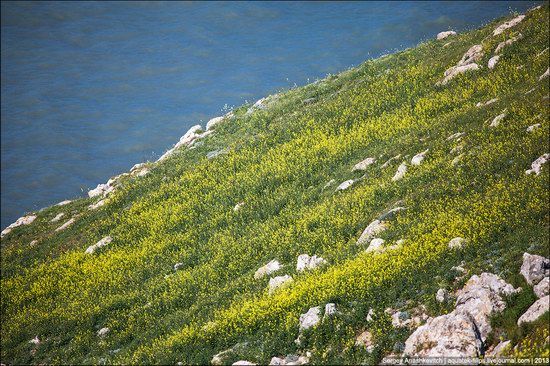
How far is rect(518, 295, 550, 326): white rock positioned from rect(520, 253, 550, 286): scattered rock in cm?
115

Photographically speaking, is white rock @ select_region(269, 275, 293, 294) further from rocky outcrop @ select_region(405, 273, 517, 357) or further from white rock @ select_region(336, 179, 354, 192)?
white rock @ select_region(336, 179, 354, 192)

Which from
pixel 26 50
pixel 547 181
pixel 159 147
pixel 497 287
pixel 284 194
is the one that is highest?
→ pixel 26 50

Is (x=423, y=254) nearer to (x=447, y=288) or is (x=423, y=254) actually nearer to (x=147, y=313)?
(x=447, y=288)

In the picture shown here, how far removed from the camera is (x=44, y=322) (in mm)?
33312

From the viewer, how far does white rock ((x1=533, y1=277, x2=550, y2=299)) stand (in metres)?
18.7

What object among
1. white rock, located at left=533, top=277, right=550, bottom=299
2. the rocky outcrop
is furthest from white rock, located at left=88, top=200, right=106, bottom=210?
white rock, located at left=533, top=277, right=550, bottom=299

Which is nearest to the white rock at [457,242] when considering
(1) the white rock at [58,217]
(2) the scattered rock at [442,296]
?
(2) the scattered rock at [442,296]

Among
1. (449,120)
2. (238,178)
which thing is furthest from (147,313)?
(449,120)

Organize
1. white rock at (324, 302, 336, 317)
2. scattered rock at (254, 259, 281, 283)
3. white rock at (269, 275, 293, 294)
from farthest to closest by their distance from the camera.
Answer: scattered rock at (254, 259, 281, 283), white rock at (269, 275, 293, 294), white rock at (324, 302, 336, 317)

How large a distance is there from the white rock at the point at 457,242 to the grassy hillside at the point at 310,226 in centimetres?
33

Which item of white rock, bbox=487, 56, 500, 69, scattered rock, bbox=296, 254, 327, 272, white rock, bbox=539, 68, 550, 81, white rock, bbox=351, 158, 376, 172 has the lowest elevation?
scattered rock, bbox=296, 254, 327, 272

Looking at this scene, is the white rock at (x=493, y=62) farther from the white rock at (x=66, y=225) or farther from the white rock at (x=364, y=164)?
the white rock at (x=66, y=225)

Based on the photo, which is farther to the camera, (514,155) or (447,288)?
(514,155)

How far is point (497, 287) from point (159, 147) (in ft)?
233
